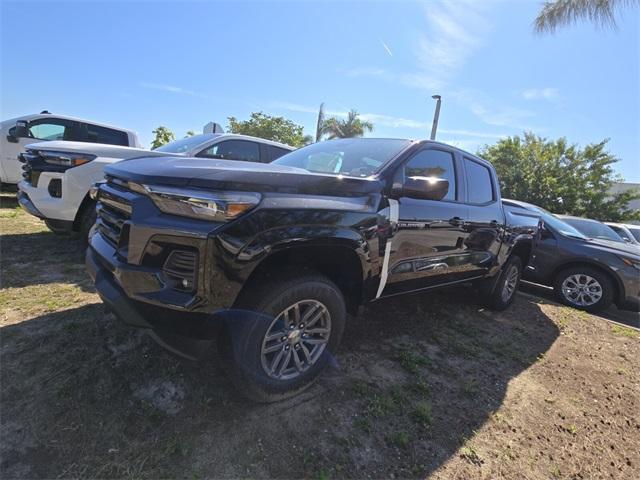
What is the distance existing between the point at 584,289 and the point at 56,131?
33.3 ft

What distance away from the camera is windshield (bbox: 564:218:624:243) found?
700 centimetres

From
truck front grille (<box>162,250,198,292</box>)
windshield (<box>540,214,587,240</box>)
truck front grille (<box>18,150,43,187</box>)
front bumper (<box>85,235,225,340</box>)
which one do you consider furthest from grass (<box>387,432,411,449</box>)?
windshield (<box>540,214,587,240</box>)

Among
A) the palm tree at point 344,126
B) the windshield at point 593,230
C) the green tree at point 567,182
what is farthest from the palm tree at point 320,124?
the windshield at point 593,230

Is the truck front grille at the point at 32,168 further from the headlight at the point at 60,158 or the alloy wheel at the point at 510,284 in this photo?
the alloy wheel at the point at 510,284

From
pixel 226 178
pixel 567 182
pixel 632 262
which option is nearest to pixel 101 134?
pixel 226 178

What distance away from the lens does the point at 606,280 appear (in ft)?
19.2

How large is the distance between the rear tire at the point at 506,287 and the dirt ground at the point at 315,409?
104 cm

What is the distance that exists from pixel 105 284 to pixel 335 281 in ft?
4.70

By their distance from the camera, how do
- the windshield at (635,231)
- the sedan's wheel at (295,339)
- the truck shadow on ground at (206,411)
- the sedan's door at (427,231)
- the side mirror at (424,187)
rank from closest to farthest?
the truck shadow on ground at (206,411) → the sedan's wheel at (295,339) → the side mirror at (424,187) → the sedan's door at (427,231) → the windshield at (635,231)

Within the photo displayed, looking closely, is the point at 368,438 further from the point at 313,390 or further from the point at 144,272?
the point at 144,272

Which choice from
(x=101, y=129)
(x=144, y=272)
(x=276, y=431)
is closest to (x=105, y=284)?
(x=144, y=272)

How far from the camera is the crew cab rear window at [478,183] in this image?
377 cm

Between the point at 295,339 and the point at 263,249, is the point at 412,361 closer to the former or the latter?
the point at 295,339

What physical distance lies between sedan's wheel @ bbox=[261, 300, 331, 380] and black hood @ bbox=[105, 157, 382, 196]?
713 millimetres
